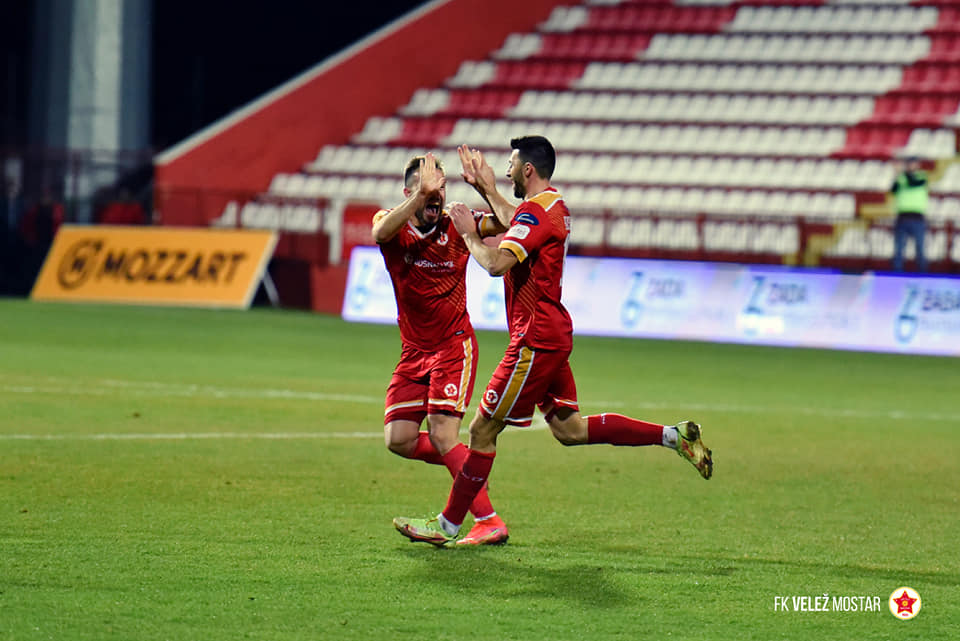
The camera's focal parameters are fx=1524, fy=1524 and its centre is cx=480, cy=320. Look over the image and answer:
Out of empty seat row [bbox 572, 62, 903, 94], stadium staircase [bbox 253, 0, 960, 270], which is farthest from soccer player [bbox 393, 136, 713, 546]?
empty seat row [bbox 572, 62, 903, 94]

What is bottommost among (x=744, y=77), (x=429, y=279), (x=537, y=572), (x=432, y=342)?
(x=537, y=572)

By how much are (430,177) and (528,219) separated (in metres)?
0.45

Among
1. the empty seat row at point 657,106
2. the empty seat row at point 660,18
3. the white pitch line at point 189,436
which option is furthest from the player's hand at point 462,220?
the empty seat row at point 660,18

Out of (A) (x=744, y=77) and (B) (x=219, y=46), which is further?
(B) (x=219, y=46)

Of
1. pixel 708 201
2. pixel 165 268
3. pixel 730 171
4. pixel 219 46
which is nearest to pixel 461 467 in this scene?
pixel 165 268

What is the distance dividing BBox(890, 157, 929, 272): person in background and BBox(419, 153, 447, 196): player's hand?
46.8ft

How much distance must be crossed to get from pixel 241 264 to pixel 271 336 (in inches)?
190

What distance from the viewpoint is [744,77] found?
26.5 metres

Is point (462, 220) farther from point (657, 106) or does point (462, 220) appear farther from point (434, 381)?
point (657, 106)

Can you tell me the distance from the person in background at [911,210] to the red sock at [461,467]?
45.9 ft

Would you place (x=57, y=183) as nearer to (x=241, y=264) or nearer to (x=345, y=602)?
(x=241, y=264)

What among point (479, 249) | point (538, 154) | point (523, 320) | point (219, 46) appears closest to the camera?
point (479, 249)

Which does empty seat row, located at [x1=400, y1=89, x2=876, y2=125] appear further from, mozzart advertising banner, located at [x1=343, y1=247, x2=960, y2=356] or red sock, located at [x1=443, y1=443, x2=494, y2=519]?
red sock, located at [x1=443, y1=443, x2=494, y2=519]

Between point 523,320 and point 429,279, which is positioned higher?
point 429,279
